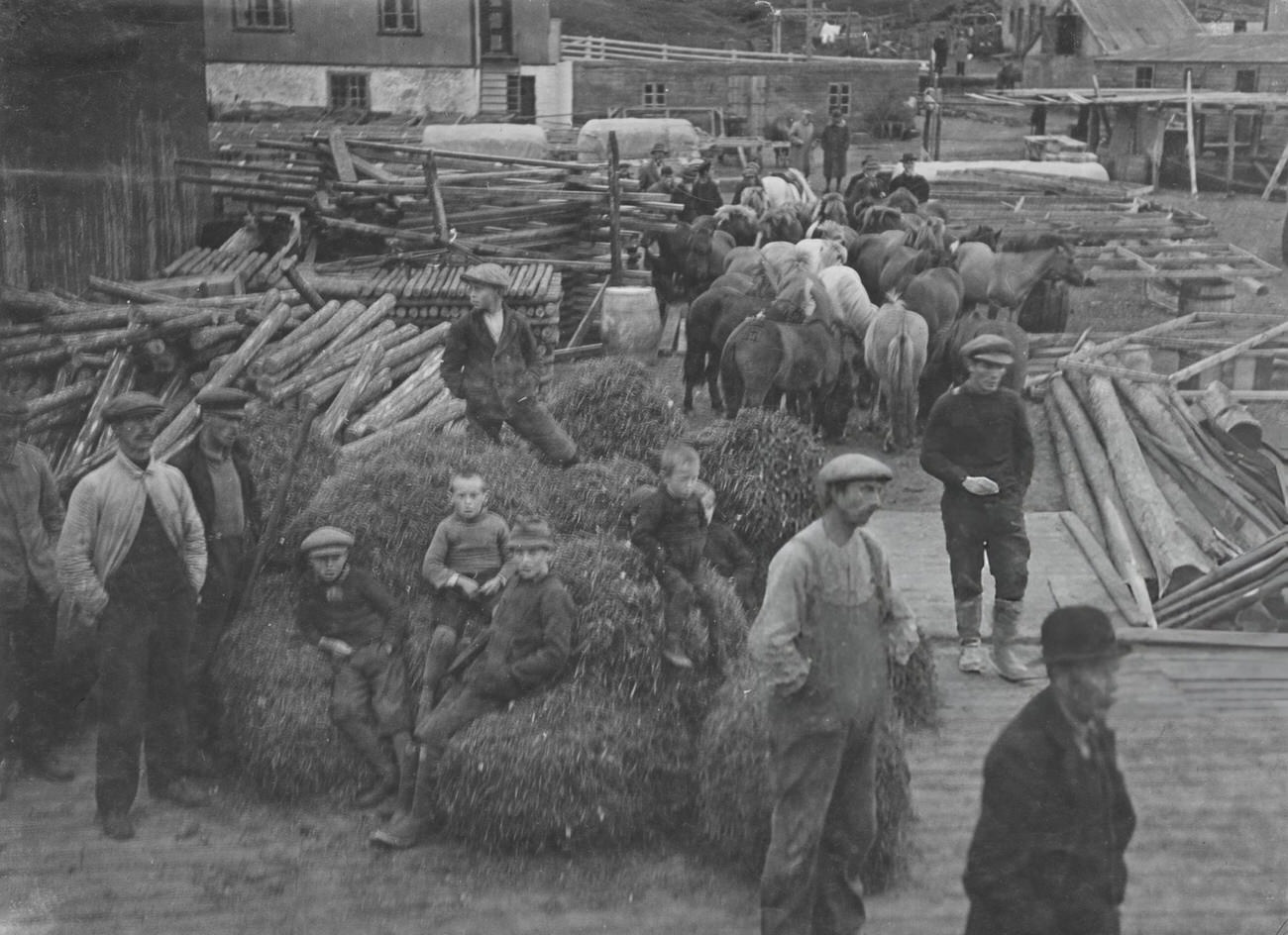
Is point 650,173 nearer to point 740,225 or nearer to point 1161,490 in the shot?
point 740,225

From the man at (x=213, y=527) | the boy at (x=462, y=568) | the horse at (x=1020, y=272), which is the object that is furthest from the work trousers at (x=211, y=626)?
the horse at (x=1020, y=272)

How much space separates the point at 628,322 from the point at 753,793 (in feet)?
31.6

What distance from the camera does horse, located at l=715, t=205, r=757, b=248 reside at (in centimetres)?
1825

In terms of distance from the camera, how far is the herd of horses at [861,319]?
1144 centimetres

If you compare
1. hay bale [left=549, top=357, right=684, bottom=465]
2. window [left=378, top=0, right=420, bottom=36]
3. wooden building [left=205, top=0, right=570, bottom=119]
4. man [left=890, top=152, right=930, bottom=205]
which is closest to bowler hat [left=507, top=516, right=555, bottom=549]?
hay bale [left=549, top=357, right=684, bottom=465]

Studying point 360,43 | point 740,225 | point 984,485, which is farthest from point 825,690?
point 740,225

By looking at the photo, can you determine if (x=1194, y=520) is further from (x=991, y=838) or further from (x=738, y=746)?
(x=991, y=838)

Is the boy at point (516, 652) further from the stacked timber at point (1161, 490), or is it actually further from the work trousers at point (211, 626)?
the stacked timber at point (1161, 490)

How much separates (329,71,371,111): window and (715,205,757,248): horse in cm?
451

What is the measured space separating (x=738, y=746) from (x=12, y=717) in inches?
128

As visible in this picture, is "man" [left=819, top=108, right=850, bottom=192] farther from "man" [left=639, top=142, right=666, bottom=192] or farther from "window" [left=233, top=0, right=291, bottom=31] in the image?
"window" [left=233, top=0, right=291, bottom=31]

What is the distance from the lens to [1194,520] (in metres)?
10.2

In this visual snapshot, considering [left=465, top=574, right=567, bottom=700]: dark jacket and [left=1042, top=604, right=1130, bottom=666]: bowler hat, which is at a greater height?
[left=1042, top=604, right=1130, bottom=666]: bowler hat

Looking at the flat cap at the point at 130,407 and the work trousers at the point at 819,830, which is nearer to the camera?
the work trousers at the point at 819,830
